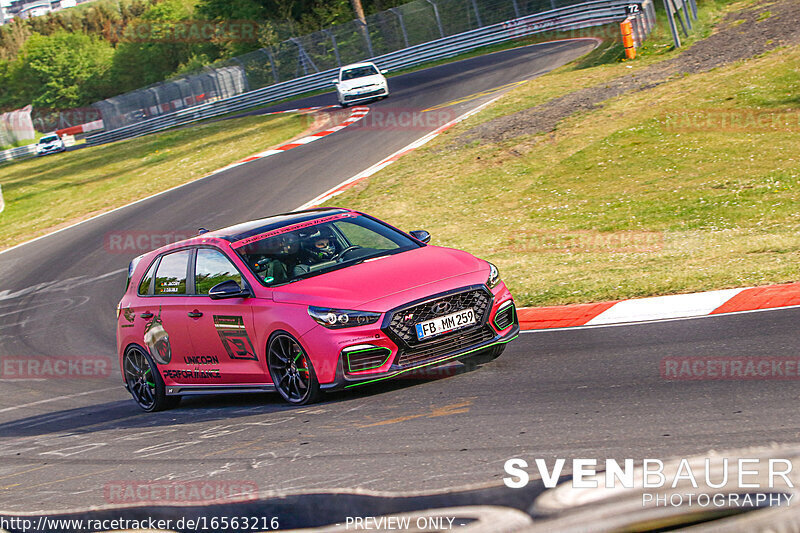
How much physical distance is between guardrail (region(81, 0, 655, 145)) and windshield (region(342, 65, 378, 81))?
1065cm

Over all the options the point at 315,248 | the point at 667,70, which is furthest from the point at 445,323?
the point at 667,70

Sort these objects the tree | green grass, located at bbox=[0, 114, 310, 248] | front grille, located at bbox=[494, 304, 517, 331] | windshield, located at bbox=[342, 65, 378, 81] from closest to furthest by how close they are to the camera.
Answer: front grille, located at bbox=[494, 304, 517, 331] < green grass, located at bbox=[0, 114, 310, 248] < windshield, located at bbox=[342, 65, 378, 81] < the tree

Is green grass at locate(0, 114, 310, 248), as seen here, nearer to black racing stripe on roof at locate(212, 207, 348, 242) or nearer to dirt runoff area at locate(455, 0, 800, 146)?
dirt runoff area at locate(455, 0, 800, 146)

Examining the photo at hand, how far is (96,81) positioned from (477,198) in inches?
3879

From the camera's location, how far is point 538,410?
627cm

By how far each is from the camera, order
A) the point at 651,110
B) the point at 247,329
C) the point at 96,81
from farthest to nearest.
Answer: the point at 96,81 → the point at 651,110 → the point at 247,329

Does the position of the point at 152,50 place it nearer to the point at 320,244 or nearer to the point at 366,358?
the point at 320,244

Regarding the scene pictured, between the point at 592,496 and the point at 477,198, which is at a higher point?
the point at 592,496

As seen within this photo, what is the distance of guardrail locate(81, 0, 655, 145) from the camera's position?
40562 millimetres

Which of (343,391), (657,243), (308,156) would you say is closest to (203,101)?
(308,156)

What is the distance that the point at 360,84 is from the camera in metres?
34.3

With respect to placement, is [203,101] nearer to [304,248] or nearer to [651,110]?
[651,110]

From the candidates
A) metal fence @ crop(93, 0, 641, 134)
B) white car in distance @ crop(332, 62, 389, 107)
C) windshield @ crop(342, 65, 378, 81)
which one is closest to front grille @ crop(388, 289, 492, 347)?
white car in distance @ crop(332, 62, 389, 107)

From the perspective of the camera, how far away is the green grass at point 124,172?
89.8 ft
